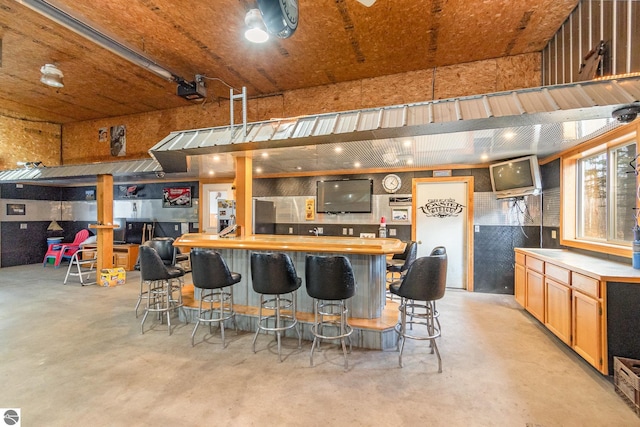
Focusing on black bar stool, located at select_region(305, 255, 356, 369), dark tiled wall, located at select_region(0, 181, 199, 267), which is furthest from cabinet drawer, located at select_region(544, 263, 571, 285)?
dark tiled wall, located at select_region(0, 181, 199, 267)

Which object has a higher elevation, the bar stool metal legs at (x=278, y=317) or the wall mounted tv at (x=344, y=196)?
the wall mounted tv at (x=344, y=196)

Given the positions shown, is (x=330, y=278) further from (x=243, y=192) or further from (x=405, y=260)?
(x=243, y=192)

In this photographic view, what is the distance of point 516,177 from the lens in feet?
14.6

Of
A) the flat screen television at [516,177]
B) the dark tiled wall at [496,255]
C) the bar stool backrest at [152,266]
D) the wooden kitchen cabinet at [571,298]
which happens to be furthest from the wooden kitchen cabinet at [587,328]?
the bar stool backrest at [152,266]

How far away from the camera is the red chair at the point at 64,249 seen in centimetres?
742

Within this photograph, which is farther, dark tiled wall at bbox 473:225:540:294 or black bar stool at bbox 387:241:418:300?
dark tiled wall at bbox 473:225:540:294

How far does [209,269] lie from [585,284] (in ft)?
11.7

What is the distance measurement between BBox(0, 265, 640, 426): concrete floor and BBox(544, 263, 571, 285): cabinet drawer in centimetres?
70

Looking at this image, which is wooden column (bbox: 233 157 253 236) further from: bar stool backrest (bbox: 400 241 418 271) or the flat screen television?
the flat screen television

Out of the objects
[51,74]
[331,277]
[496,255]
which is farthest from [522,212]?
[51,74]

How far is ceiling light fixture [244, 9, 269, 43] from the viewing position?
272 cm

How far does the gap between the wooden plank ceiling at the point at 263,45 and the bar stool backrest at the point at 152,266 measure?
2.49 m

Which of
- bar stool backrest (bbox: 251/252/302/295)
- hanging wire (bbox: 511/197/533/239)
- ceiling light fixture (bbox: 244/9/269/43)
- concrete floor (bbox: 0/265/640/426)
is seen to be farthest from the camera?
hanging wire (bbox: 511/197/533/239)

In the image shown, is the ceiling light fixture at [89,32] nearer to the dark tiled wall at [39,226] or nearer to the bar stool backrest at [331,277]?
the bar stool backrest at [331,277]
